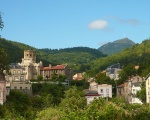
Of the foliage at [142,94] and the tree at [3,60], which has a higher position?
the tree at [3,60]

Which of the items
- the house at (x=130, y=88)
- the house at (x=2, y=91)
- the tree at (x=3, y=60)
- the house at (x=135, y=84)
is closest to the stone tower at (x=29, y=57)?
the house at (x=130, y=88)

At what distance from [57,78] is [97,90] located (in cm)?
1056

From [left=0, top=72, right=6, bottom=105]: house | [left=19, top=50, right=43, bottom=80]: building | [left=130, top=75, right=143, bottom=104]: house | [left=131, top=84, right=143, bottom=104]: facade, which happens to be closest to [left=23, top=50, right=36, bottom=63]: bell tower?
[left=19, top=50, right=43, bottom=80]: building

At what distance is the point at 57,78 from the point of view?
77000 millimetres

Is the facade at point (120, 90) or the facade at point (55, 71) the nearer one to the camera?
the facade at point (120, 90)

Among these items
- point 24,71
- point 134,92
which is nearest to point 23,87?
point 134,92

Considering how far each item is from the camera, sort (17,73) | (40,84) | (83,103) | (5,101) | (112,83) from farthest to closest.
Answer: (17,73) → (112,83) → (40,84) → (83,103) → (5,101)

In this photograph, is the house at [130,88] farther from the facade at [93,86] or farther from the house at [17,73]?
the house at [17,73]

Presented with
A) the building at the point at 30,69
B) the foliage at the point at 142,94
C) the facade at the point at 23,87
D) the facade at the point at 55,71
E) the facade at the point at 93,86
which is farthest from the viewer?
the building at the point at 30,69

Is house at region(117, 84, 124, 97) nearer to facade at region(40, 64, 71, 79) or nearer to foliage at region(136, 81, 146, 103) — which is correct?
foliage at region(136, 81, 146, 103)

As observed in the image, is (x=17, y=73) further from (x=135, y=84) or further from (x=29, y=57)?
(x=135, y=84)

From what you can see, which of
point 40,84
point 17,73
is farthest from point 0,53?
point 17,73

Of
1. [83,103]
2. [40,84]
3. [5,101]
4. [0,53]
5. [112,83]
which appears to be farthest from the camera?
[112,83]

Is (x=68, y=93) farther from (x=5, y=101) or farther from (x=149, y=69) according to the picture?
(x=149, y=69)
